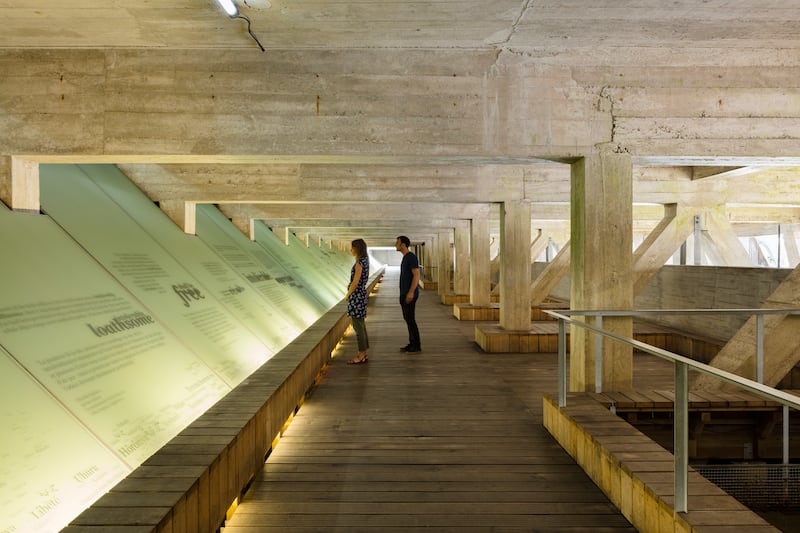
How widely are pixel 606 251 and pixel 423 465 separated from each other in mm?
2621

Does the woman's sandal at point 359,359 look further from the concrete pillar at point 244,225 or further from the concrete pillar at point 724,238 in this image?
the concrete pillar at point 724,238

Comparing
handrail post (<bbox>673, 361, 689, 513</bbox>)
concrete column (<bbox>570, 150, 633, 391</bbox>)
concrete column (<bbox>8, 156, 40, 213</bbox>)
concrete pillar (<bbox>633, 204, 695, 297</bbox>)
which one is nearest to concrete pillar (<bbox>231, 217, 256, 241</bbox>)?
concrete column (<bbox>8, 156, 40, 213</bbox>)

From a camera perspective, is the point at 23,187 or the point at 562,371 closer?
the point at 562,371

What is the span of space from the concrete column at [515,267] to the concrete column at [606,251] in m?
4.14

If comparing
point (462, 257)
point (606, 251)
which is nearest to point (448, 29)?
point (606, 251)

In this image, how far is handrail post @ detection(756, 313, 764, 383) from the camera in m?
5.10

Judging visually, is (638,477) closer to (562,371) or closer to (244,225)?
(562,371)

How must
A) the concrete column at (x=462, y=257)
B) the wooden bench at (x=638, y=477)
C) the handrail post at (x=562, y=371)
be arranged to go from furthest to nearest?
1. the concrete column at (x=462, y=257)
2. the handrail post at (x=562, y=371)
3. the wooden bench at (x=638, y=477)

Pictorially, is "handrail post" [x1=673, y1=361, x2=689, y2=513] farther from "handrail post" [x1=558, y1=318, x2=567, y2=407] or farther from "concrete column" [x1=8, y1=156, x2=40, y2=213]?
"concrete column" [x1=8, y1=156, x2=40, y2=213]

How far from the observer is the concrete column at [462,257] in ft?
55.2

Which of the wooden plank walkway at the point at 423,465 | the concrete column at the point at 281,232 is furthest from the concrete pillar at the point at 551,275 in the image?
the concrete column at the point at 281,232

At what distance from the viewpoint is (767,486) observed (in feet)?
15.0

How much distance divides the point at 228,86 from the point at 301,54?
0.71 metres

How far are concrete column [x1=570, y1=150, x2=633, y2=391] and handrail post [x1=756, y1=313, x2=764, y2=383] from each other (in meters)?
1.24
